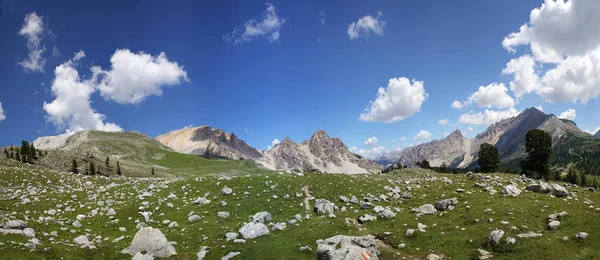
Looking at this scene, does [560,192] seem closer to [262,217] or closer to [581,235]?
[581,235]

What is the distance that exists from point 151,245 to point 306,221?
15902 millimetres

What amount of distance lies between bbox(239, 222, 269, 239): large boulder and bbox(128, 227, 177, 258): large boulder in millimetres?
6352

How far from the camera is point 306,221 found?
33531 mm

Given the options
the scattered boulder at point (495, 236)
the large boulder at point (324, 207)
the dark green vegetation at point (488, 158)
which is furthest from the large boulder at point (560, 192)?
the dark green vegetation at point (488, 158)

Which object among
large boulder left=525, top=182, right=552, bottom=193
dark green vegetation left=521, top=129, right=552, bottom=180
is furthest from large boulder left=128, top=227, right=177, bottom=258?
dark green vegetation left=521, top=129, right=552, bottom=180

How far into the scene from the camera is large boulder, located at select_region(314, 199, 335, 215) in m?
36.2

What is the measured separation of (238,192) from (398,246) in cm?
2405

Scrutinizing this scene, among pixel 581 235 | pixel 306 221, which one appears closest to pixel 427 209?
pixel 306 221

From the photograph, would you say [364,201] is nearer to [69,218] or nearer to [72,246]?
[72,246]

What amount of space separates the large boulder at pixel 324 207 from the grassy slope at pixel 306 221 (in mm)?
1249

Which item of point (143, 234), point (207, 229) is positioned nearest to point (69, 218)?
point (143, 234)

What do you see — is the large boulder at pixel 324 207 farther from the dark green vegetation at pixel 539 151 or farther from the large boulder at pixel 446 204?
the dark green vegetation at pixel 539 151

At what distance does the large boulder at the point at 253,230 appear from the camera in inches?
1117

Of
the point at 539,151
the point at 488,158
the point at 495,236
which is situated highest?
the point at 539,151
